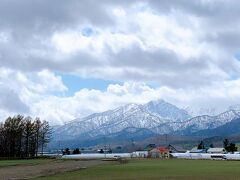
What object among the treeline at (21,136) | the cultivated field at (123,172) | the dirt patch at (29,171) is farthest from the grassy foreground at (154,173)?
the treeline at (21,136)

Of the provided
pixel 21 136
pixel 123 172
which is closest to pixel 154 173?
pixel 123 172

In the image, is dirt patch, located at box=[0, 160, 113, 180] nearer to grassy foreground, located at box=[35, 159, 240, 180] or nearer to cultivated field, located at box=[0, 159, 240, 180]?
cultivated field, located at box=[0, 159, 240, 180]

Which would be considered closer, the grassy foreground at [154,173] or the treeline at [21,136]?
the grassy foreground at [154,173]

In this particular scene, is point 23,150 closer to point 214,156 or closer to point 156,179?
point 214,156

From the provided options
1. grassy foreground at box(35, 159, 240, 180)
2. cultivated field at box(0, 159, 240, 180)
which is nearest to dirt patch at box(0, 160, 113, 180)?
cultivated field at box(0, 159, 240, 180)

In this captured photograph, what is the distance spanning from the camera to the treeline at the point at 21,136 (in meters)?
166

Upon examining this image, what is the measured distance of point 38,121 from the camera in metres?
177

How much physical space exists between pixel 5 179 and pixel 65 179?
22.4 ft

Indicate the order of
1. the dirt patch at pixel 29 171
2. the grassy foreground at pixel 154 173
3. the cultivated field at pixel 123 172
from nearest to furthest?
1. the grassy foreground at pixel 154 173
2. the cultivated field at pixel 123 172
3. the dirt patch at pixel 29 171

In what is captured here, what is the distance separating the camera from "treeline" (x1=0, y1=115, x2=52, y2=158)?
16588cm

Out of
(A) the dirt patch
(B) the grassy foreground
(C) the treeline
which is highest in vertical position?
(C) the treeline

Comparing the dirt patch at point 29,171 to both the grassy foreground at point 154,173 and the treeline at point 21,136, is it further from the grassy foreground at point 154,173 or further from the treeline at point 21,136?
the treeline at point 21,136

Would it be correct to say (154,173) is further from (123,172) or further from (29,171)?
(29,171)

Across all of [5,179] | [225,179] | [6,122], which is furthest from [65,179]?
[6,122]
